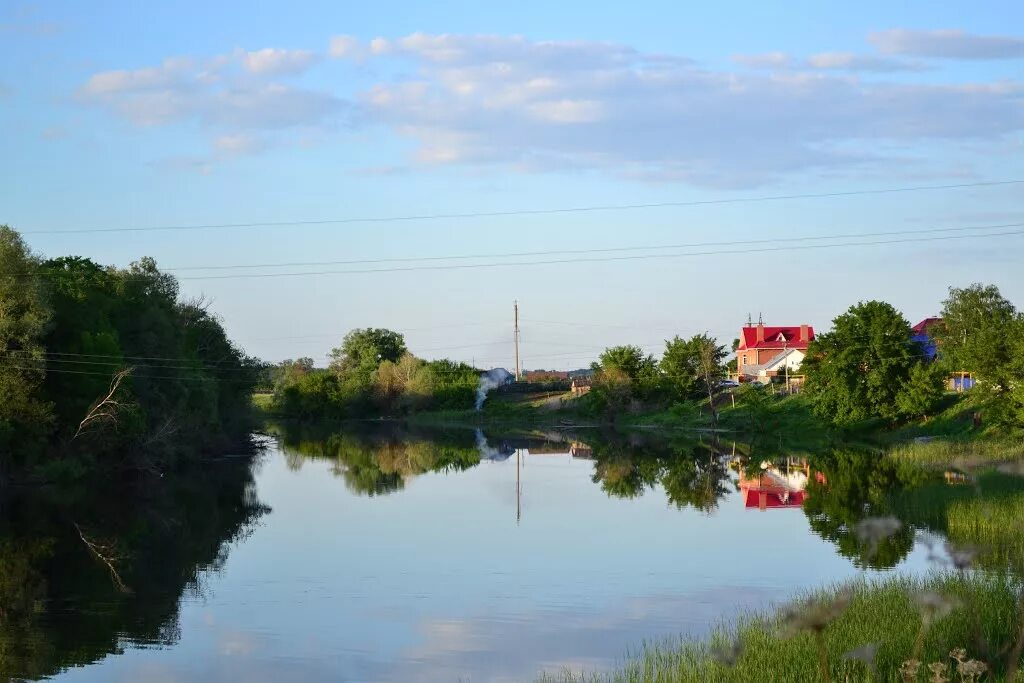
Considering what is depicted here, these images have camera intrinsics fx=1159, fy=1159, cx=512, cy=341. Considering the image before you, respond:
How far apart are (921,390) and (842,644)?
5825cm

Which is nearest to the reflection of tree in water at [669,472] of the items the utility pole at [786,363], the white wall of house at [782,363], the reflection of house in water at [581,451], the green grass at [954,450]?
the reflection of house in water at [581,451]

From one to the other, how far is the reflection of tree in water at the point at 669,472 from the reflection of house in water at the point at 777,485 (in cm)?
100

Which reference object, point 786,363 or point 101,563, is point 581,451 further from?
point 786,363

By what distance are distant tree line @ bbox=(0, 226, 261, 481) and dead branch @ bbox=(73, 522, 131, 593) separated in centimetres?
1310

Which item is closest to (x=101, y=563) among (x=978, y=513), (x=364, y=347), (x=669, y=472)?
(x=978, y=513)

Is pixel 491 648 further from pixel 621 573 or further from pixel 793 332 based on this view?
pixel 793 332

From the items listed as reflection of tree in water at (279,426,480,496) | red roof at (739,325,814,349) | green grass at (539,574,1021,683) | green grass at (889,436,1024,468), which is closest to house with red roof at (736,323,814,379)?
red roof at (739,325,814,349)

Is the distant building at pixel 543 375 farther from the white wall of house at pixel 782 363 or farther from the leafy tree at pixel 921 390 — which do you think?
the leafy tree at pixel 921 390

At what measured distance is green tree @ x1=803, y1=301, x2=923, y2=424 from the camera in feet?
239

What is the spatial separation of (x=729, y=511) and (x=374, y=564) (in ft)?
51.7

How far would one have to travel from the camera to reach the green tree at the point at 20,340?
4703 cm

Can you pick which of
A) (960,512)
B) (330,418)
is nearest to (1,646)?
(960,512)

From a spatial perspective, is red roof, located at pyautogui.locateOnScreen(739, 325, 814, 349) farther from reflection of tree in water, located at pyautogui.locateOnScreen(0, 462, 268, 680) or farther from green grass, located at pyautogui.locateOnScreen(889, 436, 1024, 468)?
reflection of tree in water, located at pyautogui.locateOnScreen(0, 462, 268, 680)

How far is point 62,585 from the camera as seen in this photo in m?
26.7
